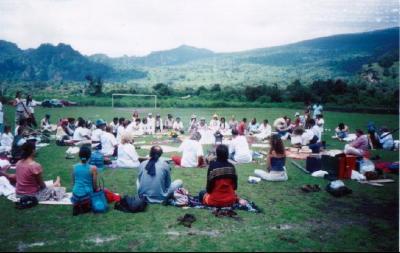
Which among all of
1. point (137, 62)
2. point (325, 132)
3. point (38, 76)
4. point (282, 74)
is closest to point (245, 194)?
point (325, 132)

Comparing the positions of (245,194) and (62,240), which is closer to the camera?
(62,240)

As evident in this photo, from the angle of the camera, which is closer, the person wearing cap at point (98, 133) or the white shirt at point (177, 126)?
Answer: the person wearing cap at point (98, 133)

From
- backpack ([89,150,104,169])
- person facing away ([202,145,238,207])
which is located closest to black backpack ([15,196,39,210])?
backpack ([89,150,104,169])

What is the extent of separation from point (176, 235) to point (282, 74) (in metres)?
95.6

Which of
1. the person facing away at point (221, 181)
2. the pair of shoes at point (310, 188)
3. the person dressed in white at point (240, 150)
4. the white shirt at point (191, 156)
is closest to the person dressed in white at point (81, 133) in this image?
the white shirt at point (191, 156)

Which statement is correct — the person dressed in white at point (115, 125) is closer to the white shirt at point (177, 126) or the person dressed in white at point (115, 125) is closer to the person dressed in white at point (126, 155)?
the white shirt at point (177, 126)

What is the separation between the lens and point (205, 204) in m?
7.61

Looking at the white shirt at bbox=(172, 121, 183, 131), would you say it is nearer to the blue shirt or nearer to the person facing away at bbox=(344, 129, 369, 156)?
the person facing away at bbox=(344, 129, 369, 156)

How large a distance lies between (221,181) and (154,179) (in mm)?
1580

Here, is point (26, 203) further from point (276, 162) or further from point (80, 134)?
point (80, 134)

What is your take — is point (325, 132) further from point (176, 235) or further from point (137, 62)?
point (137, 62)

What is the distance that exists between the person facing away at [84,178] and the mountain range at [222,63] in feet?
238

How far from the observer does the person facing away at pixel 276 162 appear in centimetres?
962

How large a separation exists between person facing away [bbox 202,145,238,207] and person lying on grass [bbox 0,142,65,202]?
359 cm
